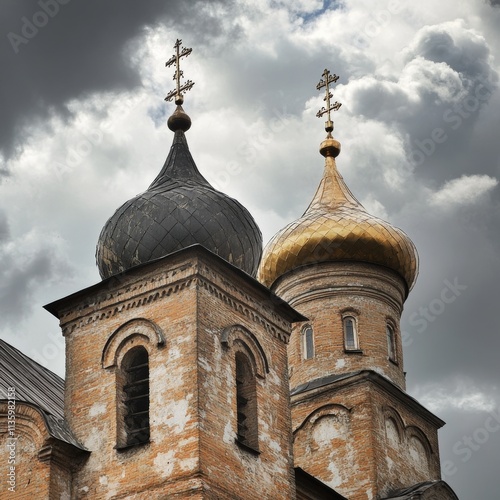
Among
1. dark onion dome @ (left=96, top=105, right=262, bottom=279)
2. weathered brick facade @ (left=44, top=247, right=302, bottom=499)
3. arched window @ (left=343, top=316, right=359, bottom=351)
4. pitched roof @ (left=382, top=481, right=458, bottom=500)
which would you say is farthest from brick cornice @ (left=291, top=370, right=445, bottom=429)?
dark onion dome @ (left=96, top=105, right=262, bottom=279)

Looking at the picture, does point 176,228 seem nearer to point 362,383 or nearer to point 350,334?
point 362,383

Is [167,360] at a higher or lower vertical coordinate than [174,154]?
lower

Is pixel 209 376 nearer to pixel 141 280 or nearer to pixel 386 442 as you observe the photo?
pixel 141 280

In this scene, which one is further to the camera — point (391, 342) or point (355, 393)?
point (391, 342)

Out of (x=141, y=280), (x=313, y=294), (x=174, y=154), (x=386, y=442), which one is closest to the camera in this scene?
(x=141, y=280)

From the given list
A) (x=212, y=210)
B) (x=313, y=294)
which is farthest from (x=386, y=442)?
(x=212, y=210)

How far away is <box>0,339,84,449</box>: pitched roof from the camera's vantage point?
1672 cm

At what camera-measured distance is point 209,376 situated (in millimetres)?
16484

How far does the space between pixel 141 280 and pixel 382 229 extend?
759cm

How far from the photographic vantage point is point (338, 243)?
23656mm

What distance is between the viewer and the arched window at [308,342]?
76.4 feet

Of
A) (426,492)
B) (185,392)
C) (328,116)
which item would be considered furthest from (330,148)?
(185,392)

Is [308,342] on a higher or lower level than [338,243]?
lower

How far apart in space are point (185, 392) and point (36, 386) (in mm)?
3429
